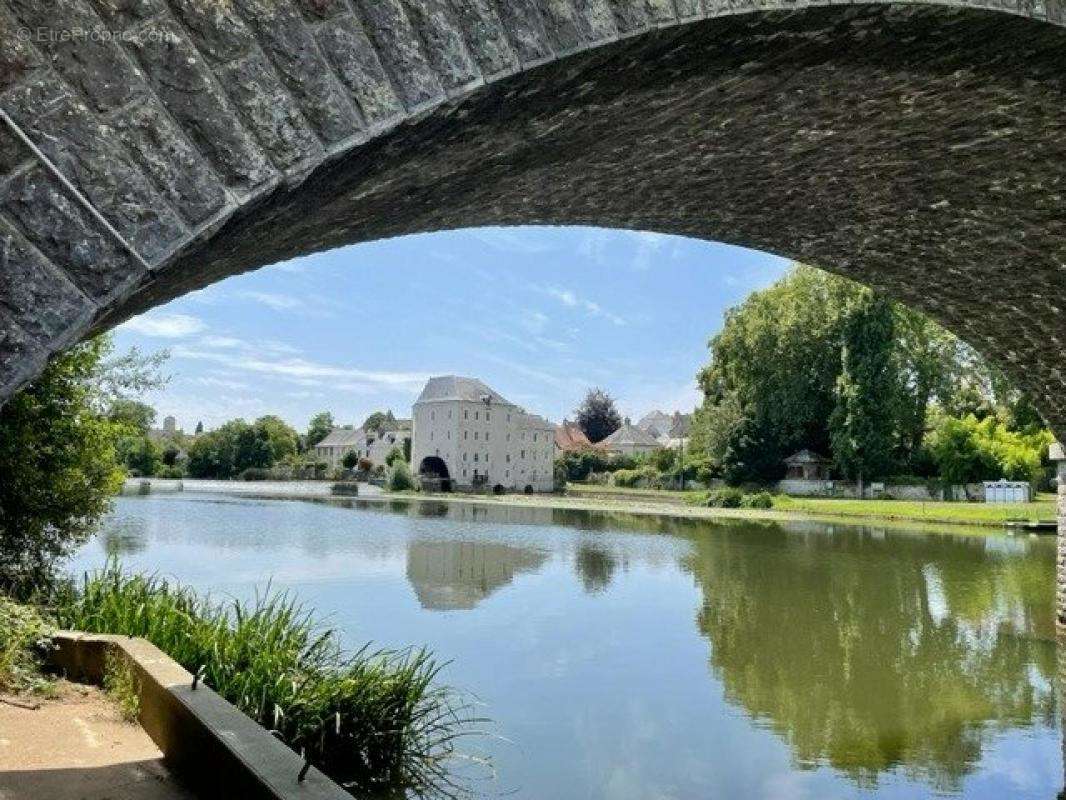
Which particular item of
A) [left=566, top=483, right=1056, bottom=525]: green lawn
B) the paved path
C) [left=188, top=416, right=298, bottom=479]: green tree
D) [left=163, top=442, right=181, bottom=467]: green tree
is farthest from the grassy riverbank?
[left=163, top=442, right=181, bottom=467]: green tree

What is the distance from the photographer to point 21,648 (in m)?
6.59

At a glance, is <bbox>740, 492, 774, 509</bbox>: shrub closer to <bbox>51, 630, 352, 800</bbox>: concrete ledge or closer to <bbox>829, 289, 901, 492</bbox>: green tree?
<bbox>829, 289, 901, 492</bbox>: green tree

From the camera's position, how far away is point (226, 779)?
423 cm

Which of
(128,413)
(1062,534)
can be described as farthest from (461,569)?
(1062,534)

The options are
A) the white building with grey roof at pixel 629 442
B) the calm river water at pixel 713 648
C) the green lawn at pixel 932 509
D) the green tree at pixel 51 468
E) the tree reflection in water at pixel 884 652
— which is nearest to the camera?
the calm river water at pixel 713 648

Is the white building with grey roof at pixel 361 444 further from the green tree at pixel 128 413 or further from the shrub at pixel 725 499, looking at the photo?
the green tree at pixel 128 413

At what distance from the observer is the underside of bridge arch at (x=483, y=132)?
6.37ft

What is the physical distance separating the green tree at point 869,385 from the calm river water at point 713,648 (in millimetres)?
18955

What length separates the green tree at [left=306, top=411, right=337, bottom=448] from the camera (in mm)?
103375

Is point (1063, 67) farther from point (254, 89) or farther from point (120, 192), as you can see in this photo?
point (120, 192)

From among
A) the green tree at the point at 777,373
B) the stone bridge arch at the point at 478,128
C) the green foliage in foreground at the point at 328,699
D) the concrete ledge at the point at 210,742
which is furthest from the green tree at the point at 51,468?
the green tree at the point at 777,373

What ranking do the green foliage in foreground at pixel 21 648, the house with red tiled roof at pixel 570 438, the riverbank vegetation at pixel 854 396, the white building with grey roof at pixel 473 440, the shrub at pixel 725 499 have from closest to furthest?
1. the green foliage in foreground at pixel 21 648
2. the riverbank vegetation at pixel 854 396
3. the shrub at pixel 725 499
4. the white building with grey roof at pixel 473 440
5. the house with red tiled roof at pixel 570 438

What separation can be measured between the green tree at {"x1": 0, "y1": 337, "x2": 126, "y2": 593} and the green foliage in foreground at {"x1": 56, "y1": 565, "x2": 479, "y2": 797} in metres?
2.56

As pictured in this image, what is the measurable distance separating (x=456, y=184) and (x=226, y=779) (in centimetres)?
287
